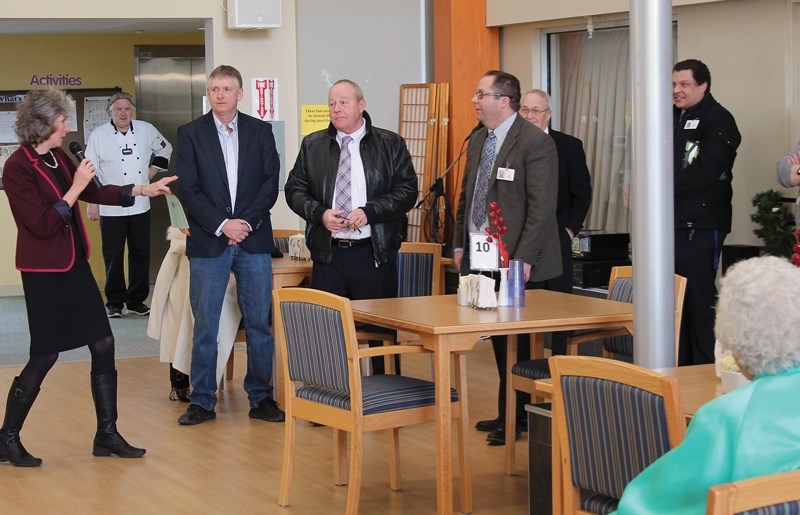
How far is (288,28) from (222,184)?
354 centimetres

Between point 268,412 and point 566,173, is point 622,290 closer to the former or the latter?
point 566,173

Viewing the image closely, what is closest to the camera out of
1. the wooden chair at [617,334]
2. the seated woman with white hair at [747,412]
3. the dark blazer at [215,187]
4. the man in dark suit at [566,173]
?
the seated woman with white hair at [747,412]

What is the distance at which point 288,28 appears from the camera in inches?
396

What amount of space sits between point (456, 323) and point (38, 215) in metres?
2.16

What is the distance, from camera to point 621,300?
5789 millimetres

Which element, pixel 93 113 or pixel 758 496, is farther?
pixel 93 113

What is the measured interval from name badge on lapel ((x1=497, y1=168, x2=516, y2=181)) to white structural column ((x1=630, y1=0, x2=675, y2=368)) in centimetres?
185

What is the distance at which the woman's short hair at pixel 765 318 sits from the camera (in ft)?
8.43

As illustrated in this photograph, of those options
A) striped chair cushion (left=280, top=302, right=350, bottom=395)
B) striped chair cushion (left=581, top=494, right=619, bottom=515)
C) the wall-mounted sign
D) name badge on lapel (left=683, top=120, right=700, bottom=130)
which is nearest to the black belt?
A: striped chair cushion (left=280, top=302, right=350, bottom=395)

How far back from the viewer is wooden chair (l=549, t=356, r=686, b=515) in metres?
3.11

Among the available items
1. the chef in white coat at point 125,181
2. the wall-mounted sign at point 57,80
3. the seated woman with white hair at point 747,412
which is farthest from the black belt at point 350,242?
the wall-mounted sign at point 57,80

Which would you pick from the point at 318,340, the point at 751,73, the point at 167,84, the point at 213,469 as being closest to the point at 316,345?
the point at 318,340

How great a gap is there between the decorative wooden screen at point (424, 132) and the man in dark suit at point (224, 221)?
3.28 meters

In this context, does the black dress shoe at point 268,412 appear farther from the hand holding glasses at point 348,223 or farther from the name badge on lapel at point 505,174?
the name badge on lapel at point 505,174
